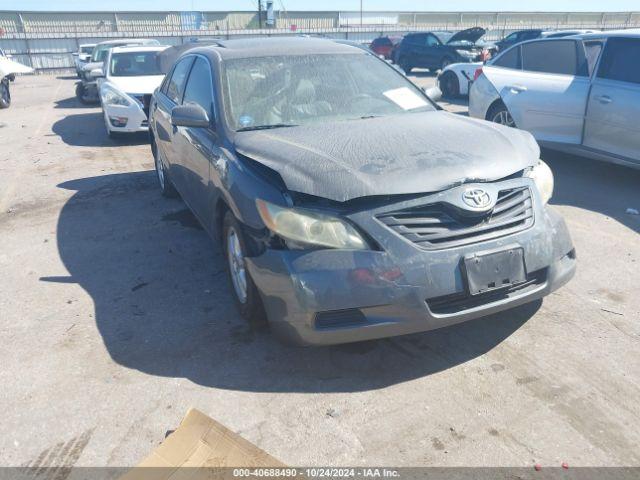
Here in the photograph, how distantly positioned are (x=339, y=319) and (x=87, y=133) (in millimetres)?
9567

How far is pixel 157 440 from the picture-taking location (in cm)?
261

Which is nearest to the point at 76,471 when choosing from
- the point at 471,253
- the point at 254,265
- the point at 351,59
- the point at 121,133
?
the point at 254,265

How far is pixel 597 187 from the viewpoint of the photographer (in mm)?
6191

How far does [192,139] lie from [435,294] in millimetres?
2391

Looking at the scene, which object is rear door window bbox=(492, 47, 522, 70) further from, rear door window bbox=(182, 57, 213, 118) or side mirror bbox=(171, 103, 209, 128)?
side mirror bbox=(171, 103, 209, 128)

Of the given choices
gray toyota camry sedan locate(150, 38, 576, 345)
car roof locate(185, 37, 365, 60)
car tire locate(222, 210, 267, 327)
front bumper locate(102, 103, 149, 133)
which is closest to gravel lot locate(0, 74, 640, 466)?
car tire locate(222, 210, 267, 327)

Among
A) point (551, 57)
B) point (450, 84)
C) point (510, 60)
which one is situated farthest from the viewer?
point (450, 84)

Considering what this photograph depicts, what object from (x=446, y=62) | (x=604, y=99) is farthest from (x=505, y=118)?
(x=446, y=62)

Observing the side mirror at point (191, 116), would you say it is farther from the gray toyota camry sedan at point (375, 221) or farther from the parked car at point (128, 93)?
the parked car at point (128, 93)

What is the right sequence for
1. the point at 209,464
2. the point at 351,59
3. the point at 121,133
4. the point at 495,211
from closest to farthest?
the point at 209,464 → the point at 495,211 → the point at 351,59 → the point at 121,133

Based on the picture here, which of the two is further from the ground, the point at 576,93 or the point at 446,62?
the point at 576,93

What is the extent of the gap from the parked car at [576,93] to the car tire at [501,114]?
13 mm

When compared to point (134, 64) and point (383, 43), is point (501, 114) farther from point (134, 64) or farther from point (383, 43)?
point (383, 43)

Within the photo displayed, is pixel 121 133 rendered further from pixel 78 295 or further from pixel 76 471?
pixel 76 471
